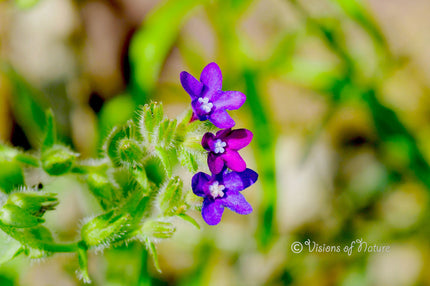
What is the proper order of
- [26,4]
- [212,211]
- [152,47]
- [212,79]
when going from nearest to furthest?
[212,211]
[212,79]
[26,4]
[152,47]

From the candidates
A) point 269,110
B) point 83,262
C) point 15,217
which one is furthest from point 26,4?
point 269,110

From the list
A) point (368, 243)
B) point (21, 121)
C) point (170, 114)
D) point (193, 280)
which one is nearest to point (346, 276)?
point (368, 243)

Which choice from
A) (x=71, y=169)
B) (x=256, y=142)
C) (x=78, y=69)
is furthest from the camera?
(x=78, y=69)

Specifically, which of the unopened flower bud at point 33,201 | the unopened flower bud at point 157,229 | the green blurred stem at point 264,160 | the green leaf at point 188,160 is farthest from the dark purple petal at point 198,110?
the green blurred stem at point 264,160

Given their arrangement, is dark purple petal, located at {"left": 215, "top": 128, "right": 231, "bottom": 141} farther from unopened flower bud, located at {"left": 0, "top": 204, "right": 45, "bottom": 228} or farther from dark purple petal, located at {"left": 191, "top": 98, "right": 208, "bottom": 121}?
unopened flower bud, located at {"left": 0, "top": 204, "right": 45, "bottom": 228}

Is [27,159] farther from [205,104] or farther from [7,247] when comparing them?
[205,104]

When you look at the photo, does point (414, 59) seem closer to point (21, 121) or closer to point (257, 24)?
point (257, 24)

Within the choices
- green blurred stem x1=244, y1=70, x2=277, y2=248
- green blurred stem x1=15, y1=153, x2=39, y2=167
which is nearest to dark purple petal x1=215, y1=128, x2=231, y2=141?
green blurred stem x1=15, y1=153, x2=39, y2=167
